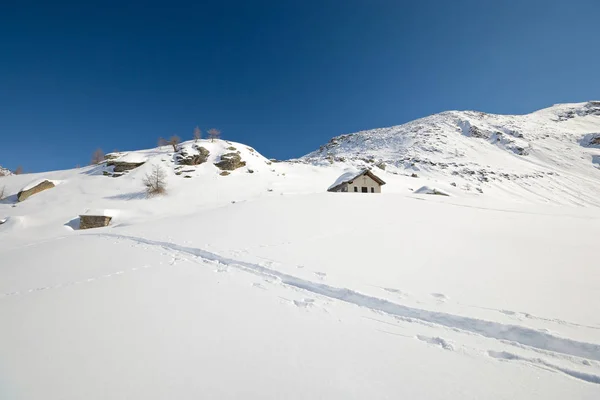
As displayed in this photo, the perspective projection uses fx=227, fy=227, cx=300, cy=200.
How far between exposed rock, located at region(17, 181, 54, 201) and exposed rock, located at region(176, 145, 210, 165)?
1725cm

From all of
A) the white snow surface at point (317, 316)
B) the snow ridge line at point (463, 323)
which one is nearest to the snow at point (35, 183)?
the white snow surface at point (317, 316)

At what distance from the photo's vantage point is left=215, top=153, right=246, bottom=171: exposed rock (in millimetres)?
39719

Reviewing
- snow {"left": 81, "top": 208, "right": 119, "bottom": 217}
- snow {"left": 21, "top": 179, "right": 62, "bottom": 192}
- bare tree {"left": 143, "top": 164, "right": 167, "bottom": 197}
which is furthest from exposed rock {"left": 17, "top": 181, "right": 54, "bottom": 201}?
snow {"left": 81, "top": 208, "right": 119, "bottom": 217}

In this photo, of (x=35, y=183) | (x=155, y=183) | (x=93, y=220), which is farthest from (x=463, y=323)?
(x=35, y=183)

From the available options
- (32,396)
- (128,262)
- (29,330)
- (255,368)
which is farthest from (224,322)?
(128,262)

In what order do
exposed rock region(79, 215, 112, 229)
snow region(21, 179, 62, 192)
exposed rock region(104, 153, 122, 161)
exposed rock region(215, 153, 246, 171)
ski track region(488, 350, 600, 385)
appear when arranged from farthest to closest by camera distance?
exposed rock region(104, 153, 122, 161) < exposed rock region(215, 153, 246, 171) < snow region(21, 179, 62, 192) < exposed rock region(79, 215, 112, 229) < ski track region(488, 350, 600, 385)

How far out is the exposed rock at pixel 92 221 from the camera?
23312 millimetres

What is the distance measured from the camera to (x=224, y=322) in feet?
13.4

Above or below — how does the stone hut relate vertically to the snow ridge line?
above

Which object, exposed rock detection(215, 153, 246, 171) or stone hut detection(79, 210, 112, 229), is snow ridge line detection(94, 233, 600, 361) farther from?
exposed rock detection(215, 153, 246, 171)

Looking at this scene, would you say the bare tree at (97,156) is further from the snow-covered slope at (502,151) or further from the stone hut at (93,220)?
the snow-covered slope at (502,151)

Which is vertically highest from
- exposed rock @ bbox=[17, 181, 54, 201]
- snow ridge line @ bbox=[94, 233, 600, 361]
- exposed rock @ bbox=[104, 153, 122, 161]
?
exposed rock @ bbox=[104, 153, 122, 161]

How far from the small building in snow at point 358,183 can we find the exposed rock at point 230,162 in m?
18.0

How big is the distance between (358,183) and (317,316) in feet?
97.2
